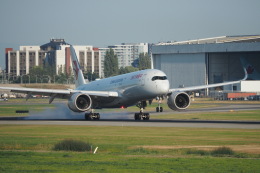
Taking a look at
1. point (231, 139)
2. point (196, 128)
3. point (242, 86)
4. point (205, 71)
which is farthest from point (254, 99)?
point (231, 139)

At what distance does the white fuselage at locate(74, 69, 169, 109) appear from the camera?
63.3 meters

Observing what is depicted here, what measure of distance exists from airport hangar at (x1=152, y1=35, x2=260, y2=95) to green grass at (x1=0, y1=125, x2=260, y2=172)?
11511 centimetres

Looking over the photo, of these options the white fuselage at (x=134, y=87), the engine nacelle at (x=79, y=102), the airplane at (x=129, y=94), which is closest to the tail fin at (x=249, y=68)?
the white fuselage at (x=134, y=87)

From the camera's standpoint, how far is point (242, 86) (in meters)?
160

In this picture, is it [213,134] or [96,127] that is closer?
[213,134]

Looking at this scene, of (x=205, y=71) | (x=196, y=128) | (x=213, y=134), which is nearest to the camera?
(x=213, y=134)

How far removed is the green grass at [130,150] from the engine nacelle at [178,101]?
11.1 m

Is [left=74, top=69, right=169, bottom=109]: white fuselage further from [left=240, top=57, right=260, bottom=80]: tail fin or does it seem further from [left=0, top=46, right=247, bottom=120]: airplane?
[left=240, top=57, right=260, bottom=80]: tail fin

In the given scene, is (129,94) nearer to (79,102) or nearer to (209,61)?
(79,102)

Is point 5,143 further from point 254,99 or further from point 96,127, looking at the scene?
point 254,99

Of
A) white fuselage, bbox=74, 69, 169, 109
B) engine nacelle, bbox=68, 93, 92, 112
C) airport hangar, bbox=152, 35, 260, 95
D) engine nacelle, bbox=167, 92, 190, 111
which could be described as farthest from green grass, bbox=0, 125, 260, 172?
airport hangar, bbox=152, 35, 260, 95

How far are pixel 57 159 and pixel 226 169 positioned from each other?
937 centimetres

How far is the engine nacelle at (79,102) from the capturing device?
6569 cm

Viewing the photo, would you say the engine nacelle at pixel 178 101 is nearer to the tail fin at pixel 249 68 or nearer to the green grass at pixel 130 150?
the green grass at pixel 130 150
